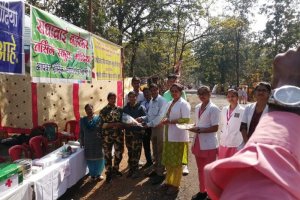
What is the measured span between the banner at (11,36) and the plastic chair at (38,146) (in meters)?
2.34

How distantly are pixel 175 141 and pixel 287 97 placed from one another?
508cm

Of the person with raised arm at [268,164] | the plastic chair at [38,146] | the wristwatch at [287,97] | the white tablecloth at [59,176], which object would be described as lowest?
the white tablecloth at [59,176]

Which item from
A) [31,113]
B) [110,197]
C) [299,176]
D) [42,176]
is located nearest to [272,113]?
[299,176]

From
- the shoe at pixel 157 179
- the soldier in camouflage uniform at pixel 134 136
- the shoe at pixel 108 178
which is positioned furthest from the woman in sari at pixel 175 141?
the shoe at pixel 108 178

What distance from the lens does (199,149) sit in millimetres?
5172

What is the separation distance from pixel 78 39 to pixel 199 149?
2.66 meters

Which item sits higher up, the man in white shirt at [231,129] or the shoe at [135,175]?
the man in white shirt at [231,129]

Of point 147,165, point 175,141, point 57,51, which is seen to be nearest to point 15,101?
point 147,165

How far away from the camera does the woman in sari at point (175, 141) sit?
556 centimetres

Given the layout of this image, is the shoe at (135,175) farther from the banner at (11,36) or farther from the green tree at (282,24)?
the green tree at (282,24)

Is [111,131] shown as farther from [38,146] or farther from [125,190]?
[38,146]

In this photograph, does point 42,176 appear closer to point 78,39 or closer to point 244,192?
point 78,39

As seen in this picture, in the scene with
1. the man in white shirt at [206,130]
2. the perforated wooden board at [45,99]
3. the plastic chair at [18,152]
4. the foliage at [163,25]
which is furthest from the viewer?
the foliage at [163,25]

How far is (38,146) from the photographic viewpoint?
6285 mm
